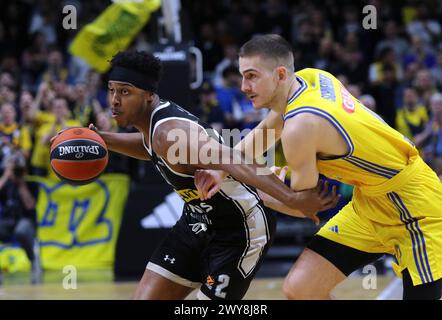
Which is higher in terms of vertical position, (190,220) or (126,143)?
(126,143)

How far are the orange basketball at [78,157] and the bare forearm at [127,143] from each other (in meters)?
0.18

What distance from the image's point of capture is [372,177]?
461 centimetres

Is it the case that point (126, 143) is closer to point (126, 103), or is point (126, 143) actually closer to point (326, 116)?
point (126, 103)

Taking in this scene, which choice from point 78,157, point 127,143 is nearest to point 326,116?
point 127,143

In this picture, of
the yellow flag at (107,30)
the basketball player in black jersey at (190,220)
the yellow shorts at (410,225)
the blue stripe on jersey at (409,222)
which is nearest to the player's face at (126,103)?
the basketball player in black jersey at (190,220)

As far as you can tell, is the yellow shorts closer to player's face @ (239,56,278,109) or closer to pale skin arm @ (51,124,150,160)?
player's face @ (239,56,278,109)

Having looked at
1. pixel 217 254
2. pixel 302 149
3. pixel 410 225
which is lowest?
pixel 217 254

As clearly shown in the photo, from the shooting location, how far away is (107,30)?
11.2m

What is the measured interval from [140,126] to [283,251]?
6085mm

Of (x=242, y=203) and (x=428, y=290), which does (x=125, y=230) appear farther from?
(x=428, y=290)

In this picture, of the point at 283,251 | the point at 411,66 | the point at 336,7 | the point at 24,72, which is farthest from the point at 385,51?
the point at 24,72

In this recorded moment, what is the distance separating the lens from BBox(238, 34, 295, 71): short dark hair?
4.58 m

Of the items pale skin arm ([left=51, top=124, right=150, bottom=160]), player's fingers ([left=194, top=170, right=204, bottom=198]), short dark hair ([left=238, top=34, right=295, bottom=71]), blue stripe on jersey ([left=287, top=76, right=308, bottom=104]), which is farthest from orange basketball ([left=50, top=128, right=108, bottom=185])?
blue stripe on jersey ([left=287, top=76, right=308, bottom=104])

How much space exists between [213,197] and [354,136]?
3.13ft
